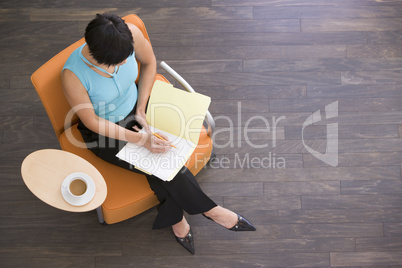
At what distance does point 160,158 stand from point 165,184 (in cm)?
14

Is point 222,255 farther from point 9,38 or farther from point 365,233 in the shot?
point 9,38

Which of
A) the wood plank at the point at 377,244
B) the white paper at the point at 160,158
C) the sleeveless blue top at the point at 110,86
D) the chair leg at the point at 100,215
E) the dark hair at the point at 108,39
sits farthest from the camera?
the wood plank at the point at 377,244

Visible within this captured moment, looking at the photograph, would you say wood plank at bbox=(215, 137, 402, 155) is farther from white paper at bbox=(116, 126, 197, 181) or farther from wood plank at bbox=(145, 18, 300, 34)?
wood plank at bbox=(145, 18, 300, 34)

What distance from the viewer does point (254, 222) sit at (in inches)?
93.6

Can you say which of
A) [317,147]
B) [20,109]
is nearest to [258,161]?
[317,147]

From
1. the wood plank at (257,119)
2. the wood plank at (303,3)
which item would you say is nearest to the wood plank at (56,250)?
the wood plank at (257,119)

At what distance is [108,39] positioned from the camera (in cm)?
150

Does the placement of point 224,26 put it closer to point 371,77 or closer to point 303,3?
point 303,3

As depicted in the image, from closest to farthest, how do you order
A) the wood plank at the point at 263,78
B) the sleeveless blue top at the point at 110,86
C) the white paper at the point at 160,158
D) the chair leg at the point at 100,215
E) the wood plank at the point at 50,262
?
the sleeveless blue top at the point at 110,86 → the white paper at the point at 160,158 → the chair leg at the point at 100,215 → the wood plank at the point at 50,262 → the wood plank at the point at 263,78

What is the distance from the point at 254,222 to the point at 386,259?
0.75 meters

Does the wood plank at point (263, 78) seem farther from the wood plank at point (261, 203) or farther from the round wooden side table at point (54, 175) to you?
the round wooden side table at point (54, 175)

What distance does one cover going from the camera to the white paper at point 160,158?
73.1 inches

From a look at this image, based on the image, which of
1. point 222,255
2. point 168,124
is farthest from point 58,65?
point 222,255

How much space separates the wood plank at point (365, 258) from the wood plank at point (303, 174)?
418 millimetres
